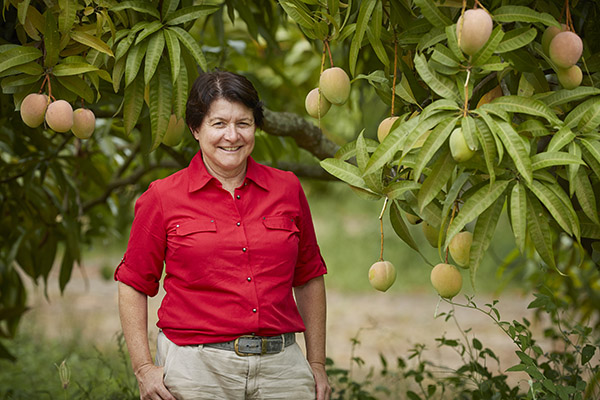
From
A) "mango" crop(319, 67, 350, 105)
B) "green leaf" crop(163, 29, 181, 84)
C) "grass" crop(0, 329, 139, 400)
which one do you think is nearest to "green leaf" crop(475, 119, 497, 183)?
"mango" crop(319, 67, 350, 105)

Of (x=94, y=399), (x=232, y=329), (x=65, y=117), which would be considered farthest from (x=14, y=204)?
(x=232, y=329)

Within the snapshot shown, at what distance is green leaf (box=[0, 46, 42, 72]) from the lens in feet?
4.54

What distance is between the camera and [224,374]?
1391 millimetres

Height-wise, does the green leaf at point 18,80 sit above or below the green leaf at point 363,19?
below

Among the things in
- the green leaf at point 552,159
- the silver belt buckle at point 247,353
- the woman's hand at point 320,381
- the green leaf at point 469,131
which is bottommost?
the woman's hand at point 320,381

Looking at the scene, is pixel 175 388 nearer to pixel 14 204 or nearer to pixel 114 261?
pixel 14 204

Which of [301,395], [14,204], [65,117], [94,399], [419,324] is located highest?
[65,117]

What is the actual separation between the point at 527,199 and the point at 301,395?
0.62 meters

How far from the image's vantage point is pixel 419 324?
5750mm

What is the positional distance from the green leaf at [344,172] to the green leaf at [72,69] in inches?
19.4

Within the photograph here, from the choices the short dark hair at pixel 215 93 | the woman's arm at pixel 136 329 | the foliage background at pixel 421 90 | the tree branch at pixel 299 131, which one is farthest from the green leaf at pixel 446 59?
the tree branch at pixel 299 131

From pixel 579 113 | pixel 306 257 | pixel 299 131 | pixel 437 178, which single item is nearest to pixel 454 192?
pixel 437 178

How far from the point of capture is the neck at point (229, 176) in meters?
1.47

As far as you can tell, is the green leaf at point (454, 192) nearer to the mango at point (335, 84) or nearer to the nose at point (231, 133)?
the mango at point (335, 84)
